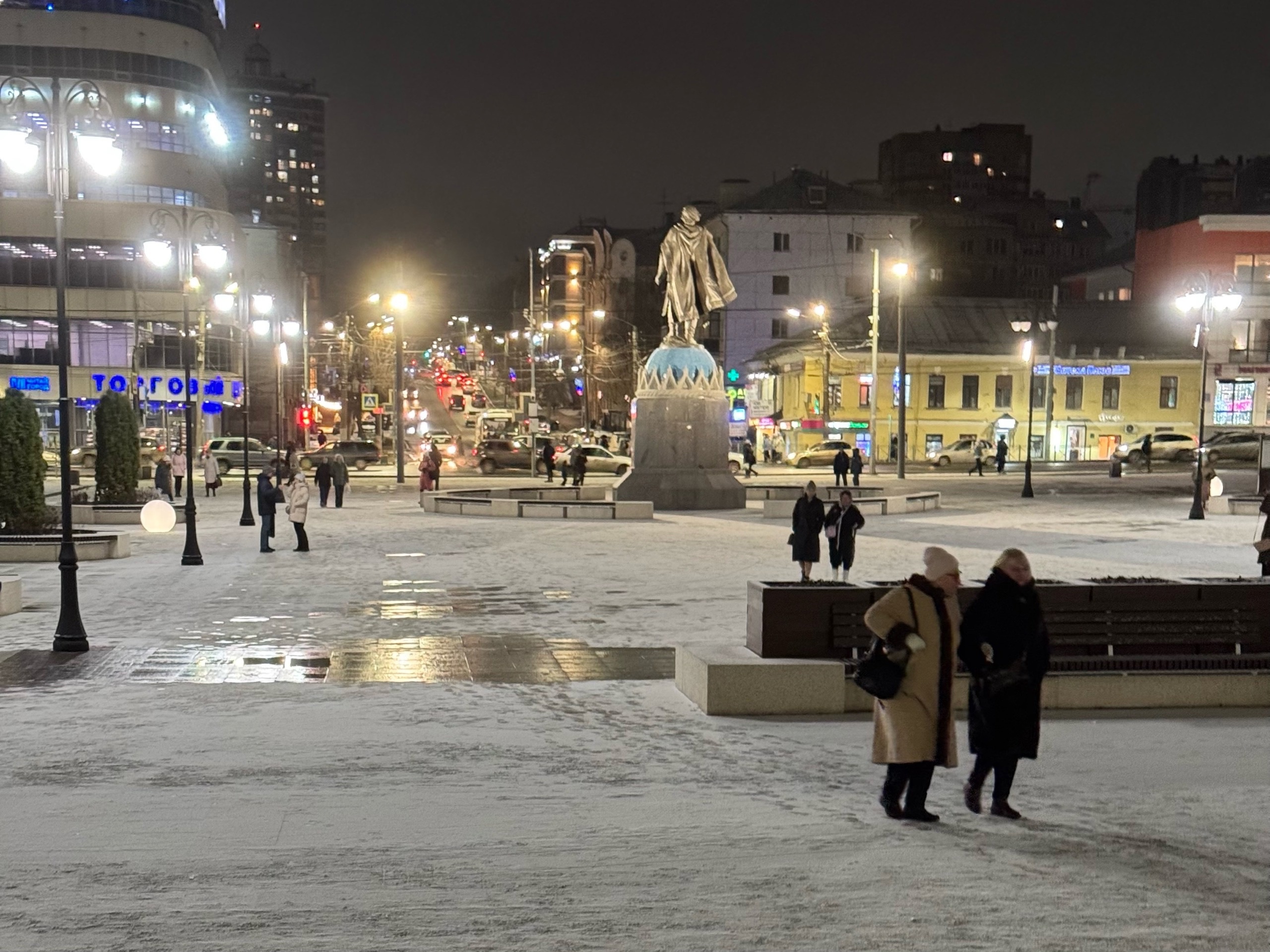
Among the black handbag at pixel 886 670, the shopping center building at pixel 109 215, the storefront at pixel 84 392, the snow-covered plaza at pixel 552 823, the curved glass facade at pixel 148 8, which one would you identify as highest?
the curved glass facade at pixel 148 8

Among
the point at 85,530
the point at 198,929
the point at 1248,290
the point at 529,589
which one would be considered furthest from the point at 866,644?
the point at 1248,290

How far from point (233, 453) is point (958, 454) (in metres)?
34.0

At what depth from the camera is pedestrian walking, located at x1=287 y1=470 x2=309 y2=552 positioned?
22375 mm

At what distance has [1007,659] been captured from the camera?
7070mm

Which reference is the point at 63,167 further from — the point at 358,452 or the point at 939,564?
the point at 358,452

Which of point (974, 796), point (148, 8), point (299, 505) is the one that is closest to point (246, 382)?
point (299, 505)

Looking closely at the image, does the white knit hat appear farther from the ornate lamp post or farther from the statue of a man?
the statue of a man

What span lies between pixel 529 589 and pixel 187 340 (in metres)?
11.0

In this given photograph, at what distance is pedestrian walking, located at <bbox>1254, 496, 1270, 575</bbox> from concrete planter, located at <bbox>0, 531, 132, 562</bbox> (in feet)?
57.8

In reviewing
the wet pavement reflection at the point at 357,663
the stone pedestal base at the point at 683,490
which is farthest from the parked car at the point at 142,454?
the wet pavement reflection at the point at 357,663

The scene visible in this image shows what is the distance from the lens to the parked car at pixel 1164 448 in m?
52.4

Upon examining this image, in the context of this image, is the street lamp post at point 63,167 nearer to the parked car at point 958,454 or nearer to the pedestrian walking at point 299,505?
the pedestrian walking at point 299,505

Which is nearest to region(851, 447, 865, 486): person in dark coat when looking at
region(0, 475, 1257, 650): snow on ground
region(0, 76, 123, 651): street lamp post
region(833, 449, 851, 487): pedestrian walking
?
region(833, 449, 851, 487): pedestrian walking

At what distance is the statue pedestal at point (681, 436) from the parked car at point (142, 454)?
2477 centimetres
